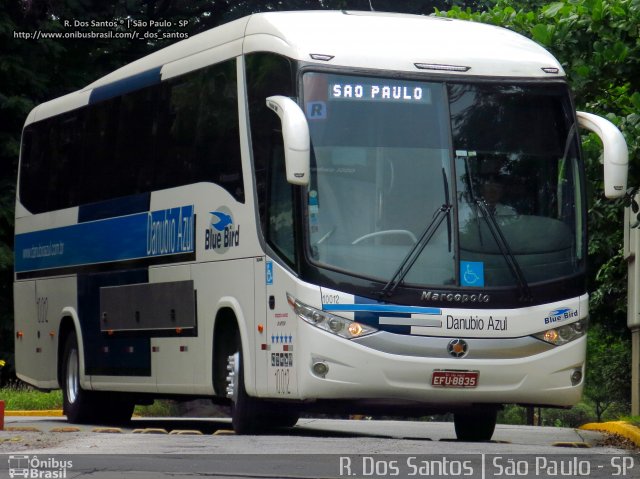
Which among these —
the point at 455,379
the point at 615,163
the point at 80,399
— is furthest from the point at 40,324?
the point at 615,163

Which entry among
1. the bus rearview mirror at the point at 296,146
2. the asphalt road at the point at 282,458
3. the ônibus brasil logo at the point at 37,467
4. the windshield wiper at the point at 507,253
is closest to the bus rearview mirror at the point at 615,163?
the windshield wiper at the point at 507,253

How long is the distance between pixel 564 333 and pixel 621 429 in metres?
4.41

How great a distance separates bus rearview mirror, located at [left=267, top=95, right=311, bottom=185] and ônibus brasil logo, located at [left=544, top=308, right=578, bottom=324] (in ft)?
8.03

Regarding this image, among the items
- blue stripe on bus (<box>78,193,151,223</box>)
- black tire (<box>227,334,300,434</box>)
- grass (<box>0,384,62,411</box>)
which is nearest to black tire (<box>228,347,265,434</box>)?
black tire (<box>227,334,300,434</box>)

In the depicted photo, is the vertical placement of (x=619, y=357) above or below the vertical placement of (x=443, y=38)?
below

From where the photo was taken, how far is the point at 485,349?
45.3ft

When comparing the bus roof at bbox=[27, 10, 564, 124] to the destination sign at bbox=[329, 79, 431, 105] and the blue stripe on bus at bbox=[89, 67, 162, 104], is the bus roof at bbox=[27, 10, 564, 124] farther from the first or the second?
the blue stripe on bus at bbox=[89, 67, 162, 104]

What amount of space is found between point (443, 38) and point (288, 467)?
17.7 ft

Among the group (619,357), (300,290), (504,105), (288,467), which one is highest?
(504,105)

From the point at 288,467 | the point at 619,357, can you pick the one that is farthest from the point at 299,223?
the point at 619,357

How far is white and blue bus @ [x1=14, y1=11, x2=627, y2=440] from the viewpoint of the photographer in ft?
44.9

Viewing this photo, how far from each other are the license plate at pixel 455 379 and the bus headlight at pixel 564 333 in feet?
2.22

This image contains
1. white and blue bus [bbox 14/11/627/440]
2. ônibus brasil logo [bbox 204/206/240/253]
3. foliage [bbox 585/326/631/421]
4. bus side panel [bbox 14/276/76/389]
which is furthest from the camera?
foliage [bbox 585/326/631/421]

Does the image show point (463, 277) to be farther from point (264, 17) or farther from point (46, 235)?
point (46, 235)
